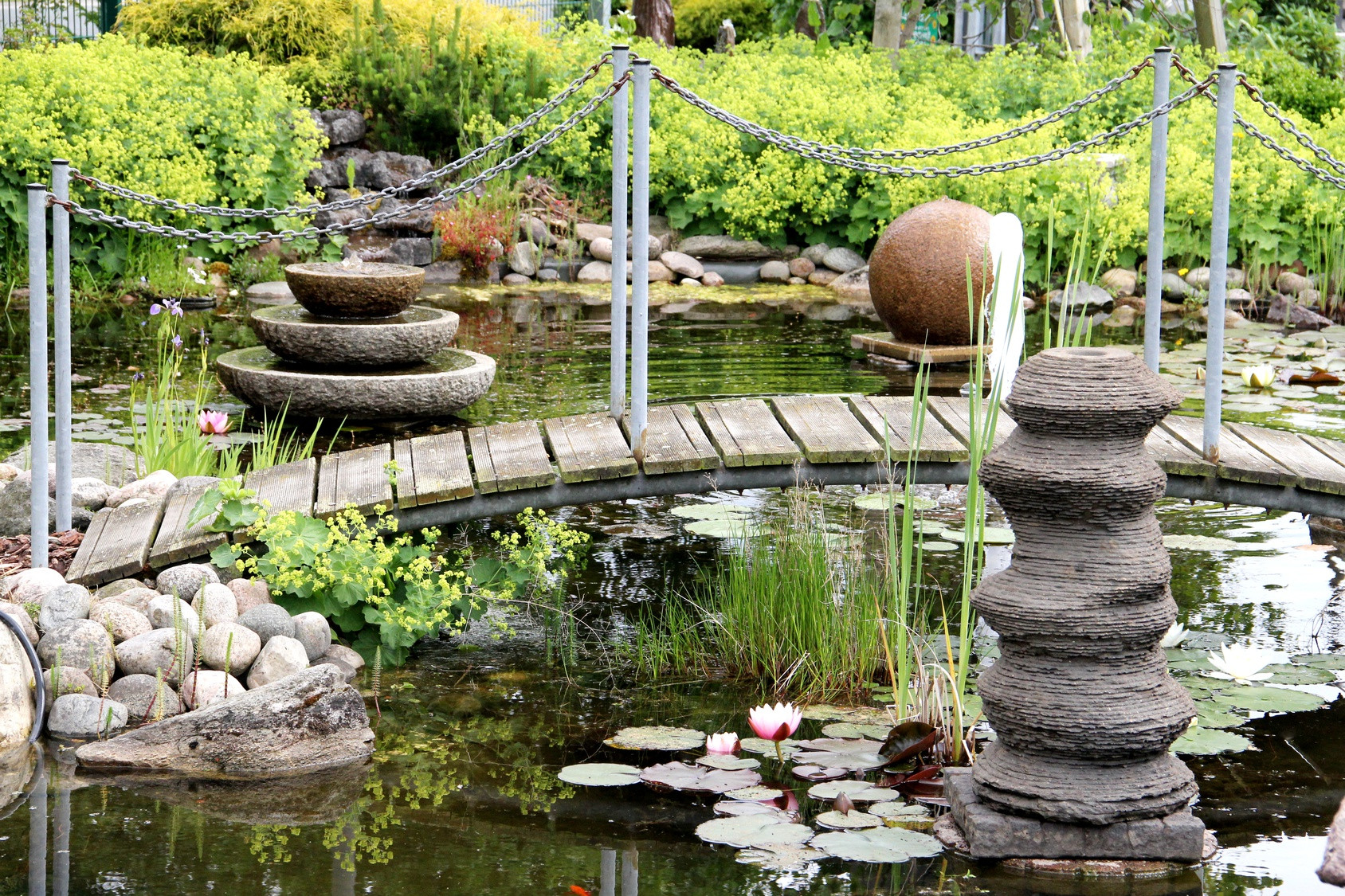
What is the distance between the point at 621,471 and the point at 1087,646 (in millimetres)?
2020

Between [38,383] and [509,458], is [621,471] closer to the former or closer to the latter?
[509,458]

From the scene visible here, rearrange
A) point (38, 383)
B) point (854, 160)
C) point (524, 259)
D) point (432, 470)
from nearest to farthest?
1. point (38, 383)
2. point (432, 470)
3. point (854, 160)
4. point (524, 259)

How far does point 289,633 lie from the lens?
457 centimetres

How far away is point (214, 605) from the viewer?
14.8 feet

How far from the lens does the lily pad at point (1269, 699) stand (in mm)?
4289

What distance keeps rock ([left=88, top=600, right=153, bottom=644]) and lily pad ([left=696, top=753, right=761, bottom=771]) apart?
1.73 m

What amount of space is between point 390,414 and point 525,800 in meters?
3.99

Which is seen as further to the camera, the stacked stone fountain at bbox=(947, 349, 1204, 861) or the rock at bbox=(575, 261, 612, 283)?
the rock at bbox=(575, 261, 612, 283)

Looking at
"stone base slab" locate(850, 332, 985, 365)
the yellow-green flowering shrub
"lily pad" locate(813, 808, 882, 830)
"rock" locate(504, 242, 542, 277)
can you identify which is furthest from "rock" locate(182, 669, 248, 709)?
"rock" locate(504, 242, 542, 277)

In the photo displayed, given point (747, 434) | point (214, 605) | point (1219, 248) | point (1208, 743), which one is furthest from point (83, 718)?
point (1219, 248)

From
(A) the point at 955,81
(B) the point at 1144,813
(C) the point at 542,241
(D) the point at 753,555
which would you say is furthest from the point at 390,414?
(A) the point at 955,81

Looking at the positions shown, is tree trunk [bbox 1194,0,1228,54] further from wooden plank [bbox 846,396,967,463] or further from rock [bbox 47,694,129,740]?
rock [bbox 47,694,129,740]

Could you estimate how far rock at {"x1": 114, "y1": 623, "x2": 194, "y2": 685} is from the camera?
4.30 metres

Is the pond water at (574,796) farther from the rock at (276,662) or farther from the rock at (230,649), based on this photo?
the rock at (230,649)
